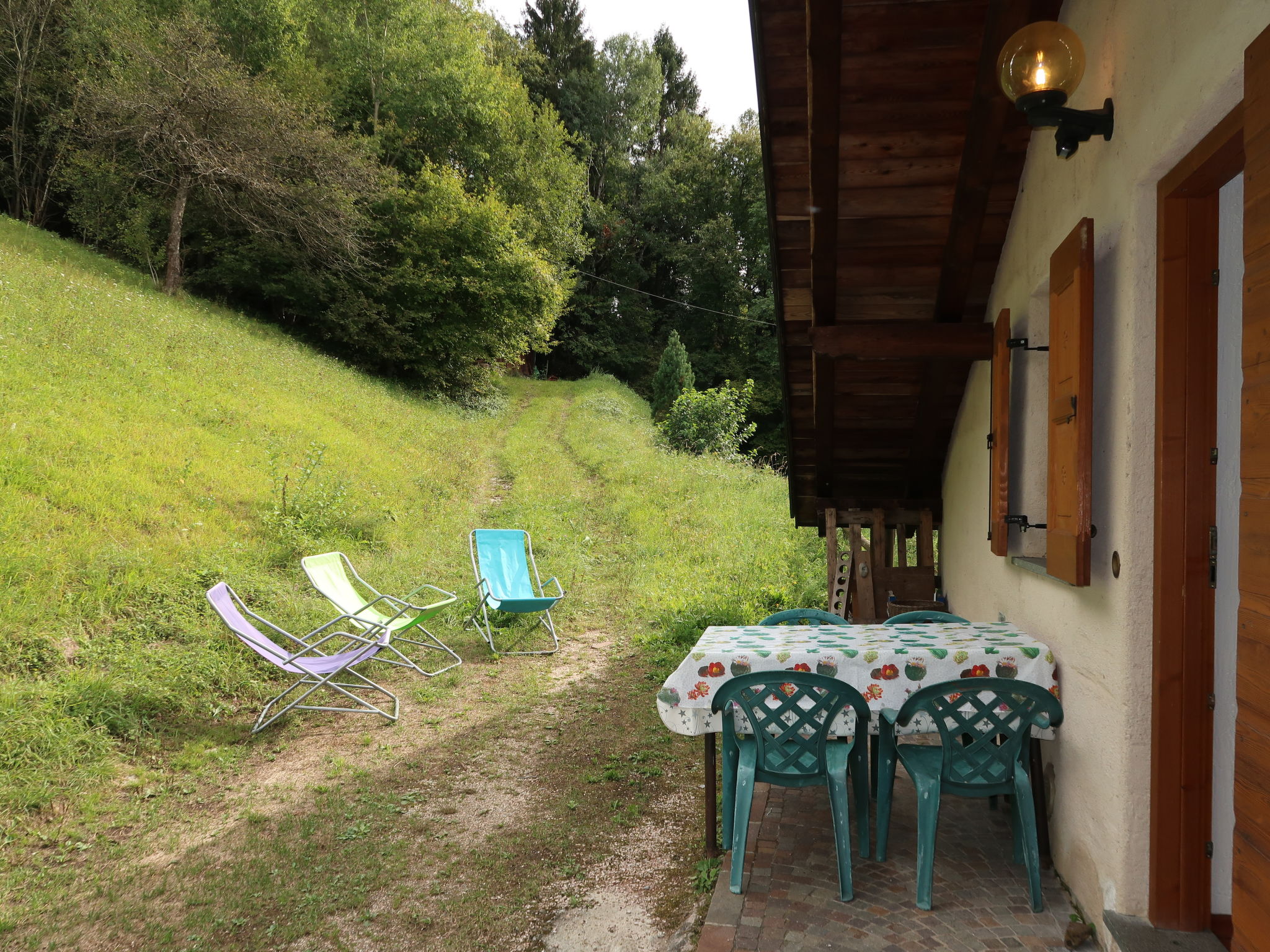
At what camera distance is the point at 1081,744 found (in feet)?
→ 8.84

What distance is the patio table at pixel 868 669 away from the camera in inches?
119

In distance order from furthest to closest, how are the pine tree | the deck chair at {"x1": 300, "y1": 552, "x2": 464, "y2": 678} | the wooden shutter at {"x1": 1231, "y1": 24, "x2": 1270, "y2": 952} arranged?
the pine tree → the deck chair at {"x1": 300, "y1": 552, "x2": 464, "y2": 678} → the wooden shutter at {"x1": 1231, "y1": 24, "x2": 1270, "y2": 952}

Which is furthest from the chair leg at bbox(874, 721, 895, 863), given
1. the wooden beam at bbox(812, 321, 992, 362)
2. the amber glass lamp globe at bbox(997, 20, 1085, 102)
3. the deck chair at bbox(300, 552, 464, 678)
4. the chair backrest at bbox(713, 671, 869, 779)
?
the deck chair at bbox(300, 552, 464, 678)

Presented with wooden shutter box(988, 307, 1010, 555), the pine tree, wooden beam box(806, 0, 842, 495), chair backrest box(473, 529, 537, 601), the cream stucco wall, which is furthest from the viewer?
the pine tree

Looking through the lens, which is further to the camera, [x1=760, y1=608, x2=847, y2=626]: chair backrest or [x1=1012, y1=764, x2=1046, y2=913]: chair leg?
[x1=760, y1=608, x2=847, y2=626]: chair backrest

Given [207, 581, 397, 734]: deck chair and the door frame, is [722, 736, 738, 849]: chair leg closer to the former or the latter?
the door frame

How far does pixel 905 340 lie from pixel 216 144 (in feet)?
52.4

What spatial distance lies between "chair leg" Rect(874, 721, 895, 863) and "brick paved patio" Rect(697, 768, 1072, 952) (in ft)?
0.25

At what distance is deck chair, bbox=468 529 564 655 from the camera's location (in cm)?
652

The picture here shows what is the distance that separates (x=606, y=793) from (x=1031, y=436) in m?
2.64

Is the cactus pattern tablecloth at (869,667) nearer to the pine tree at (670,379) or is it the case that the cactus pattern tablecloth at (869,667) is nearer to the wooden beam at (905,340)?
the wooden beam at (905,340)

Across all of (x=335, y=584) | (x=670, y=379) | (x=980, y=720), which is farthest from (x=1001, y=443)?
(x=670, y=379)

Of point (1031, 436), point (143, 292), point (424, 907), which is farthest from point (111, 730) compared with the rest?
point (143, 292)

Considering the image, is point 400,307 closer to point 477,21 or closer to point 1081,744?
point 477,21
